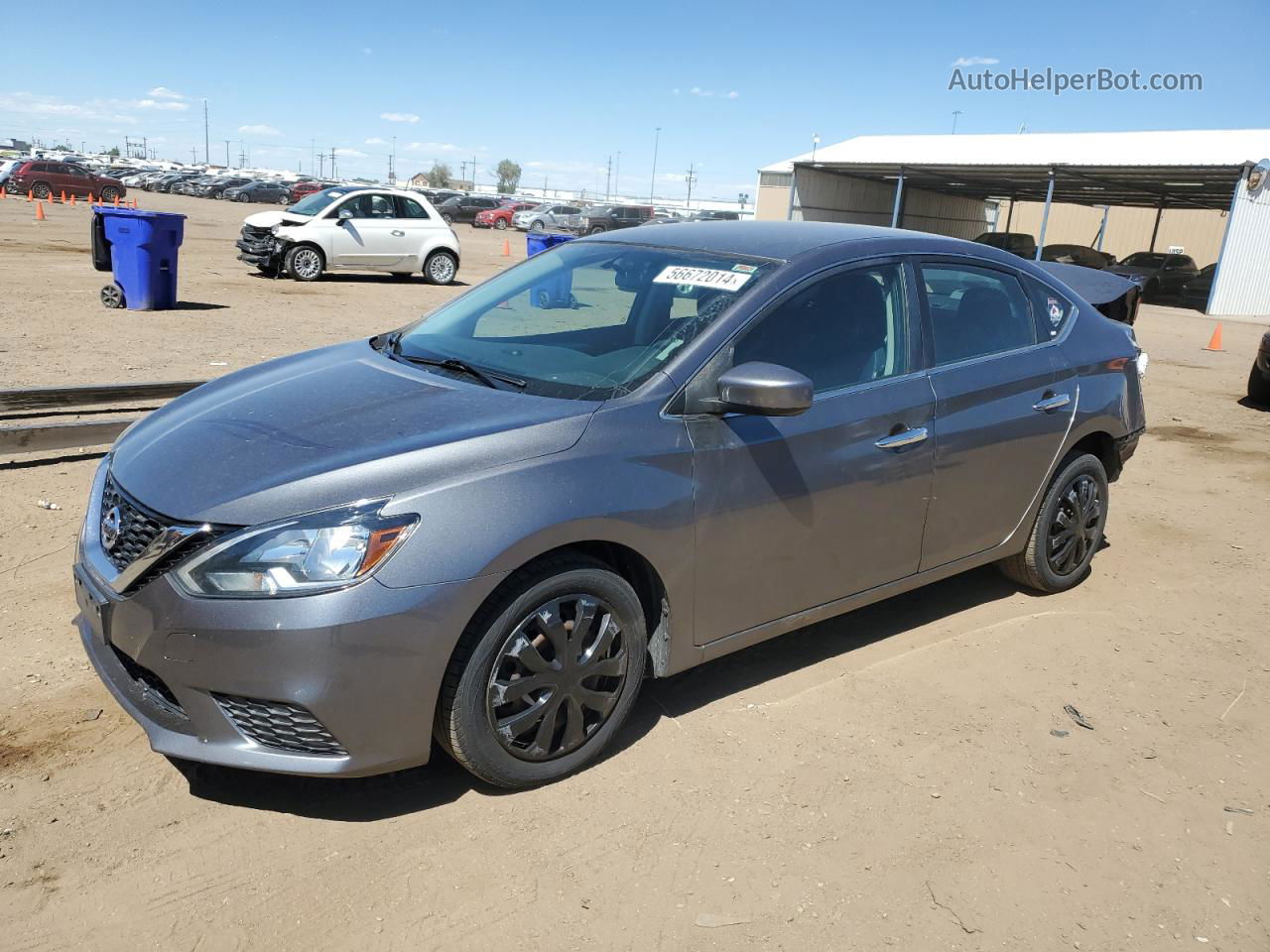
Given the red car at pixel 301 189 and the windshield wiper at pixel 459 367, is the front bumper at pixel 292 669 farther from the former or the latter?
the red car at pixel 301 189

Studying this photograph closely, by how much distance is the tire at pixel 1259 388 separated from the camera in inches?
440

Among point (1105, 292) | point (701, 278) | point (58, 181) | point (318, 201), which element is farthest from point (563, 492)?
point (58, 181)

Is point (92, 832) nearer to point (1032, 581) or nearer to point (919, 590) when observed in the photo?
point (919, 590)

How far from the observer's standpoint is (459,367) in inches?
143

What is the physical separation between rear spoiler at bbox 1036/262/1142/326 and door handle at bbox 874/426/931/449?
3.16 meters

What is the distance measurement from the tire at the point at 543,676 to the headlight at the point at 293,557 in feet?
1.27

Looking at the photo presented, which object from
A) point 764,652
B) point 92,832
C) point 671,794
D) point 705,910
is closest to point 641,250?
point 764,652

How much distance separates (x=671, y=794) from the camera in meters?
3.23

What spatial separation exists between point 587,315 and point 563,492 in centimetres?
139

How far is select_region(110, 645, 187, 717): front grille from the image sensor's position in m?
2.84

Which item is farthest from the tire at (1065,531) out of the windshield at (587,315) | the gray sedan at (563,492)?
the windshield at (587,315)

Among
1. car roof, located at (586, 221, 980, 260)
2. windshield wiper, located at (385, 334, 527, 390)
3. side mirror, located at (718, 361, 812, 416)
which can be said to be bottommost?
windshield wiper, located at (385, 334, 527, 390)

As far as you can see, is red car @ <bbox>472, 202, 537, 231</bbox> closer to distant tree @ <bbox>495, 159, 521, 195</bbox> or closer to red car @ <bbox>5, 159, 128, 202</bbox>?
red car @ <bbox>5, 159, 128, 202</bbox>

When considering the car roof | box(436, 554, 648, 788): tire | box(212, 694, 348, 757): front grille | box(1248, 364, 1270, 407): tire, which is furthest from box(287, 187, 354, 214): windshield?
box(212, 694, 348, 757): front grille
